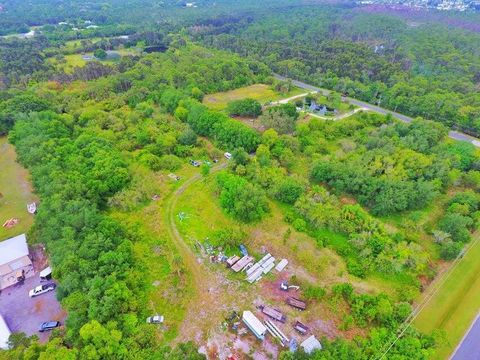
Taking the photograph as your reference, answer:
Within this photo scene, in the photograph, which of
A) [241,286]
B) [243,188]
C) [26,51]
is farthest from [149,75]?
[241,286]

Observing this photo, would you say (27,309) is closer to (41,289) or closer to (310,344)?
(41,289)

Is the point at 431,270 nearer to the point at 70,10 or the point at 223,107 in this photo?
the point at 223,107

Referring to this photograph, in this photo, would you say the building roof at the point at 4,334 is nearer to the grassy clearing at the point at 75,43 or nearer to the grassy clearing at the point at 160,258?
Answer: the grassy clearing at the point at 160,258

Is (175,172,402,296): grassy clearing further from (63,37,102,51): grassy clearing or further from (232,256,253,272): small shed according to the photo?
(63,37,102,51): grassy clearing

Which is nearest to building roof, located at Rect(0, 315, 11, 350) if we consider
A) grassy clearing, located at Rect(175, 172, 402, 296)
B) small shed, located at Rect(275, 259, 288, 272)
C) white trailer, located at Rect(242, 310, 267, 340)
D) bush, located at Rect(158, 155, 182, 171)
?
grassy clearing, located at Rect(175, 172, 402, 296)

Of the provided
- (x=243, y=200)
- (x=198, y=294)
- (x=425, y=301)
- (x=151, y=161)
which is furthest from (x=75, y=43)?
(x=425, y=301)

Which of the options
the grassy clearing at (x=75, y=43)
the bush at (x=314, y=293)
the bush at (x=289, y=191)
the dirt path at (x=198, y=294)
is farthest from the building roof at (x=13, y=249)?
the grassy clearing at (x=75, y=43)

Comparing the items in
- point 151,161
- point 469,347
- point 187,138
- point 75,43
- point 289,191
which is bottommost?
point 469,347

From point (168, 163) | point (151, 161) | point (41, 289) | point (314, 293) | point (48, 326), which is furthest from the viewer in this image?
point (168, 163)
